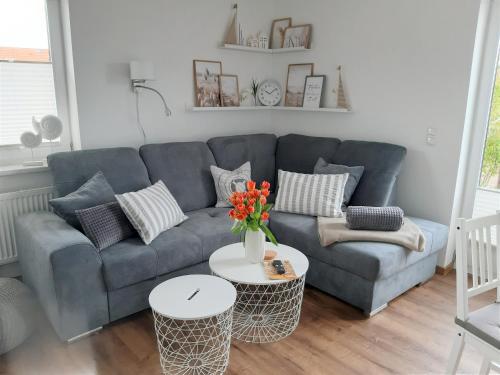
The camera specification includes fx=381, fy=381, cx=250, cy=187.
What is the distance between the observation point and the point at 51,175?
2.63 metres

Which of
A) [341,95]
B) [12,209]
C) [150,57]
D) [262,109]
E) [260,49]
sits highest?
[260,49]

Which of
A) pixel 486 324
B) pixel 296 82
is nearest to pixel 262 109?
pixel 296 82

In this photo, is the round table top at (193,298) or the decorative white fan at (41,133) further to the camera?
the decorative white fan at (41,133)

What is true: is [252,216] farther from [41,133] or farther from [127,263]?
[41,133]

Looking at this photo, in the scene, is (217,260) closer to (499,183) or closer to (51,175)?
(51,175)

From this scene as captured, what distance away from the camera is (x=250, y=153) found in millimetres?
3510

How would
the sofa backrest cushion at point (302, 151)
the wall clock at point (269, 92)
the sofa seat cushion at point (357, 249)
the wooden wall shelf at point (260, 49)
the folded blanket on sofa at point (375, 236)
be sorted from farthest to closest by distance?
1. the wall clock at point (269, 92)
2. the wooden wall shelf at point (260, 49)
3. the sofa backrest cushion at point (302, 151)
4. the folded blanket on sofa at point (375, 236)
5. the sofa seat cushion at point (357, 249)

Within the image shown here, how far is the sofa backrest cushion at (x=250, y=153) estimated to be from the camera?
3.37m

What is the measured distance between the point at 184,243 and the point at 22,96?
1534 mm

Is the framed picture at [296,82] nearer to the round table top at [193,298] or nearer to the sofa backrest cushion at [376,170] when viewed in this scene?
the sofa backrest cushion at [376,170]

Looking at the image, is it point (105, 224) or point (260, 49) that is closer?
A: point (105, 224)

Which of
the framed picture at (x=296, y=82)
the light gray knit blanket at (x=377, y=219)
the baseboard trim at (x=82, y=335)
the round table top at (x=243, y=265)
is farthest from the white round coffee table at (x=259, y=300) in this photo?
the framed picture at (x=296, y=82)

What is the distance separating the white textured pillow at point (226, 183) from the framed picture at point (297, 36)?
4.79 feet

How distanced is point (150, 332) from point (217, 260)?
59cm
